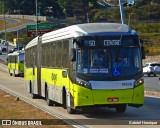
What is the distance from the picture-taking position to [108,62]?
58.5 ft

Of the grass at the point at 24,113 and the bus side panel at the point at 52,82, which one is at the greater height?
the bus side panel at the point at 52,82

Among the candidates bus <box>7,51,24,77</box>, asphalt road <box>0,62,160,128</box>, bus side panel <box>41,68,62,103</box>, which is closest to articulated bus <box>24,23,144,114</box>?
asphalt road <box>0,62,160,128</box>

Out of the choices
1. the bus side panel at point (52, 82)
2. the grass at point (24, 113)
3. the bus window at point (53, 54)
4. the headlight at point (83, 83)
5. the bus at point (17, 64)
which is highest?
the bus window at point (53, 54)

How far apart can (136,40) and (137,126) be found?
3918 mm

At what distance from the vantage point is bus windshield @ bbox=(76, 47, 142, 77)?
17.8 meters

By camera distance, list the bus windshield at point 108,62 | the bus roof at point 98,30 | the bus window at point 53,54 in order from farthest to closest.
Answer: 1. the bus window at point 53,54
2. the bus roof at point 98,30
3. the bus windshield at point 108,62

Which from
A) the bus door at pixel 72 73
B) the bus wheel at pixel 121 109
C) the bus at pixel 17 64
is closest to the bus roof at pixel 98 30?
the bus door at pixel 72 73

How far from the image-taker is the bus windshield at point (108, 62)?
17770mm

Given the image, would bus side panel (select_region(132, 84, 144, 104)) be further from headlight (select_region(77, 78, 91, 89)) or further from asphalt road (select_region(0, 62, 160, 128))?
headlight (select_region(77, 78, 91, 89))

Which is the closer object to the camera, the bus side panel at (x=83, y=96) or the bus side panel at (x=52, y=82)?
the bus side panel at (x=83, y=96)

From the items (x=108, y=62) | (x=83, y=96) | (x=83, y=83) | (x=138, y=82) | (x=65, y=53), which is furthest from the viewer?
(x=65, y=53)

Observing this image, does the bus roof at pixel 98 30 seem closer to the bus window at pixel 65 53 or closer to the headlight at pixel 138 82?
the bus window at pixel 65 53

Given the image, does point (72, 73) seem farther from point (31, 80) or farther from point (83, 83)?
point (31, 80)

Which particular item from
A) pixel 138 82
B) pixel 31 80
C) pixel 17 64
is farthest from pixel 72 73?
pixel 17 64
